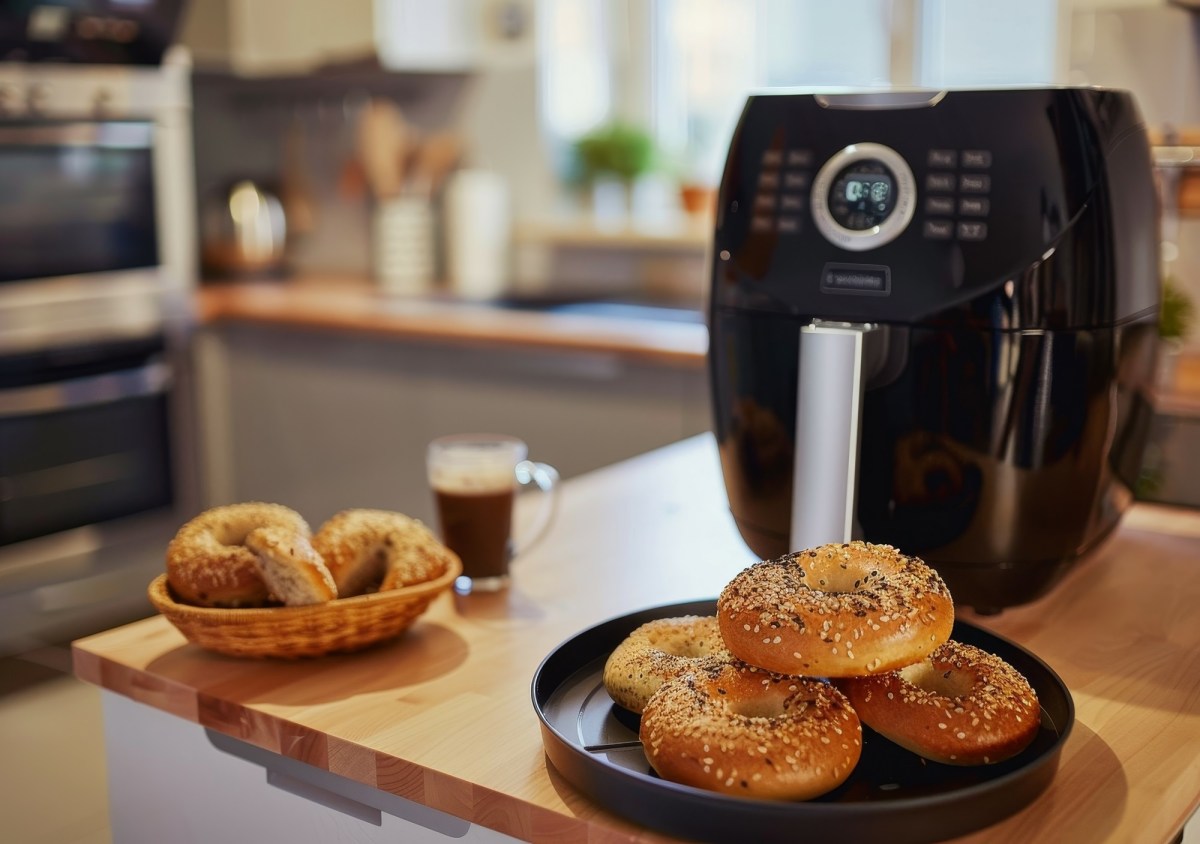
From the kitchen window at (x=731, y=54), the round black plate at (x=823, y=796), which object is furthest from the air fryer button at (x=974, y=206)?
the kitchen window at (x=731, y=54)

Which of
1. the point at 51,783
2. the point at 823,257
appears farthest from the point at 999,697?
the point at 51,783

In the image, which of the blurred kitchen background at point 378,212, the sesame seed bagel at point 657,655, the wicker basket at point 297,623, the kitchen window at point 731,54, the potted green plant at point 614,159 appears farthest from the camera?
the potted green plant at point 614,159

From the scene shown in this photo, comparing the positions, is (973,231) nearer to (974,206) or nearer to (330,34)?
(974,206)

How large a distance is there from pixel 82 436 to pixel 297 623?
6.77 ft

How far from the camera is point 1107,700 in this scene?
80 cm

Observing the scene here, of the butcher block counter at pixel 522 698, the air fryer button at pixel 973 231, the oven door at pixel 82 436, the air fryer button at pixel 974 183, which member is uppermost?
the air fryer button at pixel 974 183

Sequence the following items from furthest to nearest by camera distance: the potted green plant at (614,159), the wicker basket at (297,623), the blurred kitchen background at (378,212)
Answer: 1. the potted green plant at (614,159)
2. the blurred kitchen background at (378,212)
3. the wicker basket at (297,623)

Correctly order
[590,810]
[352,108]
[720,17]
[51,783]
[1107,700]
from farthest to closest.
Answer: [352,108]
[720,17]
[51,783]
[1107,700]
[590,810]

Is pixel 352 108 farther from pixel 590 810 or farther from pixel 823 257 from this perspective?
pixel 590 810

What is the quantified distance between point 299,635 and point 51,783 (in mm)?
479

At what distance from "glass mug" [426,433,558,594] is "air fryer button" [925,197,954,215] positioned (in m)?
0.38

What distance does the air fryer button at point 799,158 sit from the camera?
931mm

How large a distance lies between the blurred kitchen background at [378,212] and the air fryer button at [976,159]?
1.30m

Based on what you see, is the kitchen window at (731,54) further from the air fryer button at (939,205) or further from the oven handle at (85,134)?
the air fryer button at (939,205)
